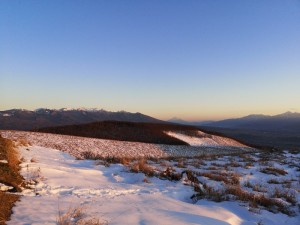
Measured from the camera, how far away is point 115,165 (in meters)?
12.6

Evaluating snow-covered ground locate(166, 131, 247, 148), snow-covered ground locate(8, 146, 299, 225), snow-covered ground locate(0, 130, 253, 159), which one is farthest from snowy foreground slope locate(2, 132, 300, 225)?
snow-covered ground locate(166, 131, 247, 148)

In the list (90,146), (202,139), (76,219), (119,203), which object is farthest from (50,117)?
(76,219)

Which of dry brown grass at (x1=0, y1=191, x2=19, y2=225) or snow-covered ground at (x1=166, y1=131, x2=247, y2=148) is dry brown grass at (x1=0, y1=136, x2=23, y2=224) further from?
snow-covered ground at (x1=166, y1=131, x2=247, y2=148)

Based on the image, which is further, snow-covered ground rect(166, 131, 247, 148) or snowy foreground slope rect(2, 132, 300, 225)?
snow-covered ground rect(166, 131, 247, 148)

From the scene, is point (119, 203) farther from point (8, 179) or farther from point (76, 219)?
point (8, 179)

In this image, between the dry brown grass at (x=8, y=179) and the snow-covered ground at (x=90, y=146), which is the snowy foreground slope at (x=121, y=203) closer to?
the dry brown grass at (x=8, y=179)

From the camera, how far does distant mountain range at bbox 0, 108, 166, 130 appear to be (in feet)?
293

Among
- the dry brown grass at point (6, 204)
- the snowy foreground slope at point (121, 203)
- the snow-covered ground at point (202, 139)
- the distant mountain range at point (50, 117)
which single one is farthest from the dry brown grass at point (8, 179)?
the distant mountain range at point (50, 117)

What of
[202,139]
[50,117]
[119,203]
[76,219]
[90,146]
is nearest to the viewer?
[76,219]

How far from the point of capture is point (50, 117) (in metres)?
113

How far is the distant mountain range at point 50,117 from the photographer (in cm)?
8924

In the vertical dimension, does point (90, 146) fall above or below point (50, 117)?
below

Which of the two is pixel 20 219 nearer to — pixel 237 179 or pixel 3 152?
pixel 3 152

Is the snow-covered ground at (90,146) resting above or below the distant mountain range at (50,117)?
below
